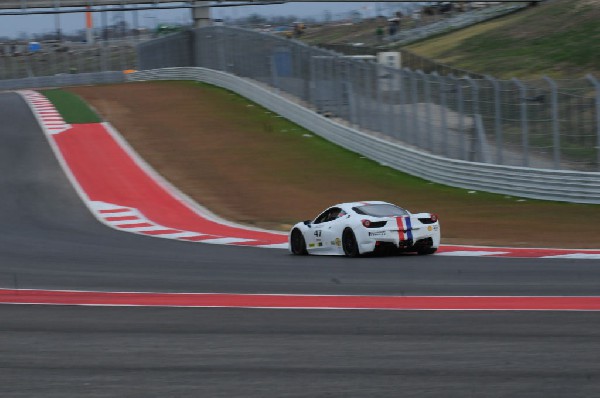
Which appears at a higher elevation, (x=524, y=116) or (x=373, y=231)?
(x=524, y=116)

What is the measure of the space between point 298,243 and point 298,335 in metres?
9.14

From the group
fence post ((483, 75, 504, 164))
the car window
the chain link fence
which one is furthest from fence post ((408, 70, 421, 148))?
the chain link fence

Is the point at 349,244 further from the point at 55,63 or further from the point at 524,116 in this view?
the point at 55,63

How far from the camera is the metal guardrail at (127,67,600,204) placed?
2384 centimetres

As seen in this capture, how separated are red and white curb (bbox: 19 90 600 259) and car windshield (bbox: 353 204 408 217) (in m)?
0.94

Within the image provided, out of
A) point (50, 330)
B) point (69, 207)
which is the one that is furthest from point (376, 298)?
point (69, 207)

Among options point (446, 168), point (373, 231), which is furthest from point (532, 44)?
point (373, 231)

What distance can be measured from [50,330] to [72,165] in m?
23.9

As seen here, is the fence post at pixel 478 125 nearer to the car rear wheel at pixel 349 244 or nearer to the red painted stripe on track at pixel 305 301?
the car rear wheel at pixel 349 244

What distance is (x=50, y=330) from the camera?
33.6ft

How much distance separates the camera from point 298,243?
18797mm

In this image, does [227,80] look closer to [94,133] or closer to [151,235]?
[94,133]

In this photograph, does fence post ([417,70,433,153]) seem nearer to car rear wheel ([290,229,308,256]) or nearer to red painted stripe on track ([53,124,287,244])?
red painted stripe on track ([53,124,287,244])

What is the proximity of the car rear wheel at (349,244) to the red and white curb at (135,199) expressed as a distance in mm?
1324
